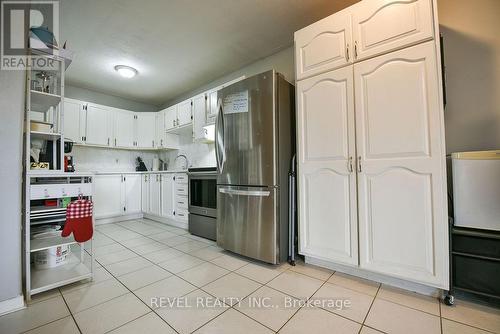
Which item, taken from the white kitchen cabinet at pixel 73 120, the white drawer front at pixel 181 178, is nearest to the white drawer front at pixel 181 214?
the white drawer front at pixel 181 178

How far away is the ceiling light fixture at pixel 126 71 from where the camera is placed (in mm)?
3169

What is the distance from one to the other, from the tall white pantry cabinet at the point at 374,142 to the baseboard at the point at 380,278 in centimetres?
5

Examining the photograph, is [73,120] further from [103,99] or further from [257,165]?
[257,165]

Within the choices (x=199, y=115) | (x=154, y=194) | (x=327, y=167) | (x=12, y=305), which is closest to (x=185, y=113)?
(x=199, y=115)

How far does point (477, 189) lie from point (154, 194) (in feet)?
13.3

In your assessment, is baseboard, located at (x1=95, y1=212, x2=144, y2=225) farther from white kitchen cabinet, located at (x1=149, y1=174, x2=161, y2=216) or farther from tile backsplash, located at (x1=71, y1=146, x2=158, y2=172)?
tile backsplash, located at (x1=71, y1=146, x2=158, y2=172)

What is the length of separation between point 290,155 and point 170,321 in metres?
1.62

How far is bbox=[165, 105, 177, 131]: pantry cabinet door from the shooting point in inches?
154

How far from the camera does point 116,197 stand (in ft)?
12.5

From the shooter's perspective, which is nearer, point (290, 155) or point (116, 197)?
point (290, 155)

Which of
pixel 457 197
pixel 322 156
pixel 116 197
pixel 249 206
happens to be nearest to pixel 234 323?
pixel 249 206

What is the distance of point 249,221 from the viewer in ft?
6.83

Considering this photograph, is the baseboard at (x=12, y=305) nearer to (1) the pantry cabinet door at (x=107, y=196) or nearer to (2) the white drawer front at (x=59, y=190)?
(2) the white drawer front at (x=59, y=190)

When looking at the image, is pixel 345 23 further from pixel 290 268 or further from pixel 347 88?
pixel 290 268
